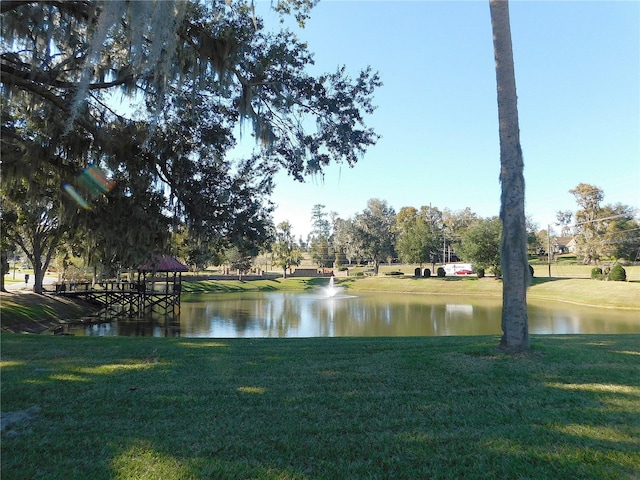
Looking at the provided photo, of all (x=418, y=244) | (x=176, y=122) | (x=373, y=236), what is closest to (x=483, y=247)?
(x=418, y=244)

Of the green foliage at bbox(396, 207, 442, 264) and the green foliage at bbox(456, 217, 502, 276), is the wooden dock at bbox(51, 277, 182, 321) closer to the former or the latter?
the green foliage at bbox(456, 217, 502, 276)

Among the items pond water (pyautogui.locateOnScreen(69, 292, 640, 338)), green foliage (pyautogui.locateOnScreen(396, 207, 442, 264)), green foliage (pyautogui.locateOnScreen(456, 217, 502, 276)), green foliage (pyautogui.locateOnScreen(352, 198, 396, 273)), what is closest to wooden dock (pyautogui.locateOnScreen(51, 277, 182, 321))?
pond water (pyautogui.locateOnScreen(69, 292, 640, 338))

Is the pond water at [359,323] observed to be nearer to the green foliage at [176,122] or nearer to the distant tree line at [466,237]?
the green foliage at [176,122]

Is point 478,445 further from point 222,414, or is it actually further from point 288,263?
point 288,263

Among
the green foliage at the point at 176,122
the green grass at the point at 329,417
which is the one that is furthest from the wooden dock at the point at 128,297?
the green grass at the point at 329,417

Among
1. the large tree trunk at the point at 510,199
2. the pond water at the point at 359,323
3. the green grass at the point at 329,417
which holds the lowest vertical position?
the pond water at the point at 359,323

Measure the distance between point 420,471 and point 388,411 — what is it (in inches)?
39.0

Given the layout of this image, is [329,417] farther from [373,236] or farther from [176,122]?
[373,236]

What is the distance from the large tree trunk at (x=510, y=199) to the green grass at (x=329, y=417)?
0.43 meters

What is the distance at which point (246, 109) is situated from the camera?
7539mm

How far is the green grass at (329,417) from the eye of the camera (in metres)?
2.66

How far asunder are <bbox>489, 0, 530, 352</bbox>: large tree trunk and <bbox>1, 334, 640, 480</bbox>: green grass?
1.42ft

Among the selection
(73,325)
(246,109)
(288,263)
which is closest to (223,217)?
(246,109)

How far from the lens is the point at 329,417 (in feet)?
11.3
